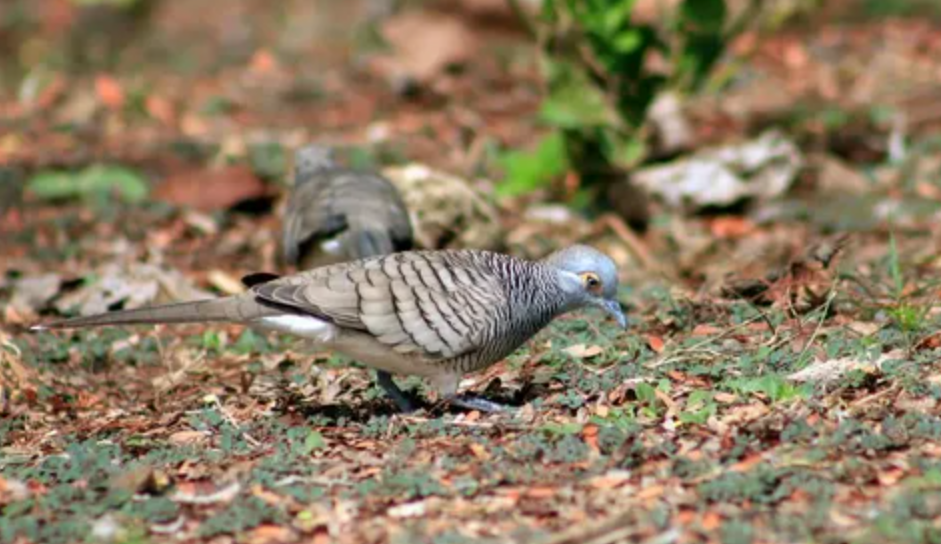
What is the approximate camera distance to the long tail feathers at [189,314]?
19.1 feet

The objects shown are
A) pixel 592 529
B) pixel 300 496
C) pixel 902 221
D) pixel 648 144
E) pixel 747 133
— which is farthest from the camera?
pixel 747 133

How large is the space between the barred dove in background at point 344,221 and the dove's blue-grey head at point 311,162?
0.23 metres

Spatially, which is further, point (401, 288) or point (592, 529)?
point (401, 288)

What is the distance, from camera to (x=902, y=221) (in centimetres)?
977

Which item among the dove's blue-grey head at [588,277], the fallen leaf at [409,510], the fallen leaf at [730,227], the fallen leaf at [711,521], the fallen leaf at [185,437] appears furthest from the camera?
the fallen leaf at [730,227]

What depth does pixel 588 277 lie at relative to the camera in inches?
250

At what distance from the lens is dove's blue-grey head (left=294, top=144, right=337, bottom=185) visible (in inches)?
360

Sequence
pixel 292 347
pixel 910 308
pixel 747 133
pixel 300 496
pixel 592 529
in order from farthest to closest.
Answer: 1. pixel 747 133
2. pixel 292 347
3. pixel 910 308
4. pixel 300 496
5. pixel 592 529

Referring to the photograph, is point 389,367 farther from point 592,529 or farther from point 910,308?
point 910,308

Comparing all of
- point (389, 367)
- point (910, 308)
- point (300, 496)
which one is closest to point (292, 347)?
point (389, 367)

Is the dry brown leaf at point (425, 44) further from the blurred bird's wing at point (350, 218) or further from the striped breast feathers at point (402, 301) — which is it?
the striped breast feathers at point (402, 301)

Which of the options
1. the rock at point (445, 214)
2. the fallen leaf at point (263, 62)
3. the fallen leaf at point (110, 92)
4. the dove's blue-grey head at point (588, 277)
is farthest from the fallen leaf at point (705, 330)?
the fallen leaf at point (263, 62)

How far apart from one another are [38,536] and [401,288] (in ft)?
5.87

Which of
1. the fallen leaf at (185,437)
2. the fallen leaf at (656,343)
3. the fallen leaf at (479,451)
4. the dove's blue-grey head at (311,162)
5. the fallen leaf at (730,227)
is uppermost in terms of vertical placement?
the dove's blue-grey head at (311,162)
